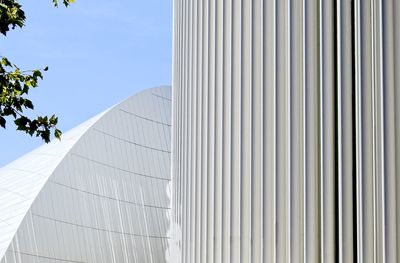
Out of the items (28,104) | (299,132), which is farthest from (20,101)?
(299,132)

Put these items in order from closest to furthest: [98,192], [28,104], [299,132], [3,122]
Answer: [299,132], [3,122], [28,104], [98,192]

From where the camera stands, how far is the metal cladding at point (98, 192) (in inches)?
1137

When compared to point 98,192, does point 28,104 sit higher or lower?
lower

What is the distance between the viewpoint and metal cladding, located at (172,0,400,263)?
228 inches

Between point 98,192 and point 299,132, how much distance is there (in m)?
25.7

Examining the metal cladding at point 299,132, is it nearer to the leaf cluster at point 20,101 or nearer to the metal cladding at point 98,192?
the leaf cluster at point 20,101

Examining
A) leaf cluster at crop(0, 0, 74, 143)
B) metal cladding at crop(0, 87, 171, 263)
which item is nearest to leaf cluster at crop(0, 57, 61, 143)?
leaf cluster at crop(0, 0, 74, 143)

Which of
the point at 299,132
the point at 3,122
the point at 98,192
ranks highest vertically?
the point at 98,192

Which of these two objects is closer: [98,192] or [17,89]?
[17,89]

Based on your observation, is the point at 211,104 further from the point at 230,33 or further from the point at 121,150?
the point at 121,150

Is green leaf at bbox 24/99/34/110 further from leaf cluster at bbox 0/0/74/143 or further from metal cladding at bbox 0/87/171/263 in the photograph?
metal cladding at bbox 0/87/171/263

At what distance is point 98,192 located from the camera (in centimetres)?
3172

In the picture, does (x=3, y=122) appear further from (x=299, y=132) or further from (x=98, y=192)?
(x=98, y=192)
